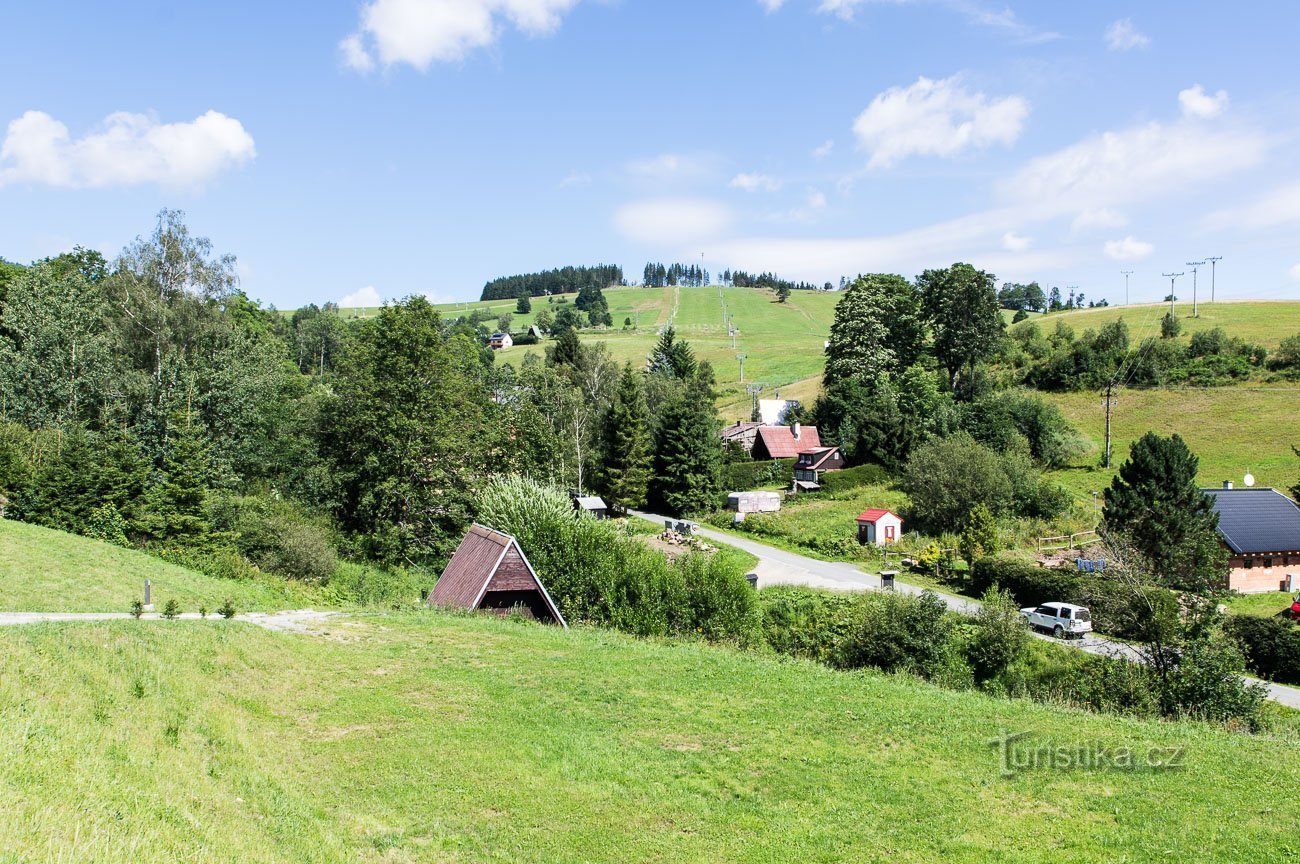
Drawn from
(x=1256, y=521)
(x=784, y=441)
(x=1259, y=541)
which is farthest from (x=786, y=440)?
(x=1259, y=541)

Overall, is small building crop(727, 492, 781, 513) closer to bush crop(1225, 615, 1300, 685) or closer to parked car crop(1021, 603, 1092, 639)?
parked car crop(1021, 603, 1092, 639)

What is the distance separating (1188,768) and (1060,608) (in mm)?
19543

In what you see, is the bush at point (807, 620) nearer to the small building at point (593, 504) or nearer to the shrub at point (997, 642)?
the shrub at point (997, 642)

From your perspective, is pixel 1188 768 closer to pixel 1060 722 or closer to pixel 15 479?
pixel 1060 722

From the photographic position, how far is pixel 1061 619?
31.1 meters

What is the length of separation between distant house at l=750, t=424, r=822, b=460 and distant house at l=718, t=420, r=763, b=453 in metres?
2.89

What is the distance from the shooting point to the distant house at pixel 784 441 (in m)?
67.6

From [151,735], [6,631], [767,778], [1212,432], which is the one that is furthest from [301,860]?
[1212,432]

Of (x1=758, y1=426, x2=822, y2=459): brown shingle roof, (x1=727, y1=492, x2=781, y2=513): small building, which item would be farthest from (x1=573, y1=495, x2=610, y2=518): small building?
(x1=758, y1=426, x2=822, y2=459): brown shingle roof

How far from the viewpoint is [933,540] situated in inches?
1817

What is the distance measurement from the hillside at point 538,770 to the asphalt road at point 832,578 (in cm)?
1335

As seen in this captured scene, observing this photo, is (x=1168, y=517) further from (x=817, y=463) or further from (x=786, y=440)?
(x=786, y=440)

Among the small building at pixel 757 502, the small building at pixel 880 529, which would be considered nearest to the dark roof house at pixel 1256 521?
the small building at pixel 880 529

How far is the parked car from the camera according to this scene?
30656 millimetres
